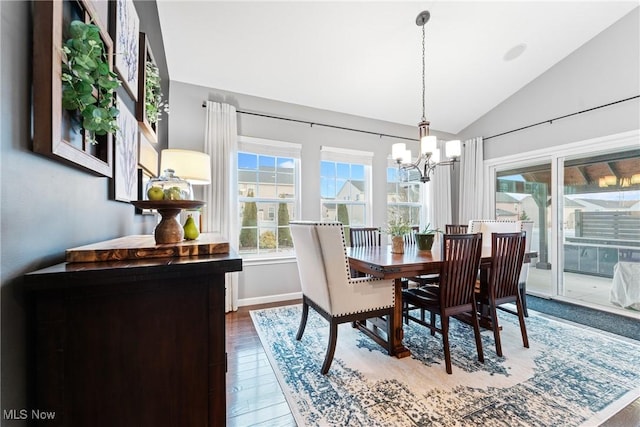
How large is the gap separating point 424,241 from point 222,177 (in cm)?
245

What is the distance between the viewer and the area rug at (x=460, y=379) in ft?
5.33

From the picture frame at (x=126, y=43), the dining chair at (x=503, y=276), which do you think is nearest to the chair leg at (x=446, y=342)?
the dining chair at (x=503, y=276)

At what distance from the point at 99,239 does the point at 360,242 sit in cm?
255

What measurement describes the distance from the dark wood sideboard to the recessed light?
448cm

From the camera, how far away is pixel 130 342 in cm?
82

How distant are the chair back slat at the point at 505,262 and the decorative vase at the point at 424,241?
58cm

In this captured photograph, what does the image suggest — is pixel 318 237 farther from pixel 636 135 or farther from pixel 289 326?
pixel 636 135

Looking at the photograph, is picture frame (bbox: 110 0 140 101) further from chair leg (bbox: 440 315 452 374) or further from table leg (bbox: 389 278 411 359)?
chair leg (bbox: 440 315 452 374)

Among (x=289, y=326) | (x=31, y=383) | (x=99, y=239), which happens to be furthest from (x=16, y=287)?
(x=289, y=326)

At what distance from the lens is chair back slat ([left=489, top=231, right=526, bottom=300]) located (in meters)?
2.33

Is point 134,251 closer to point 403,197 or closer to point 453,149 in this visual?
point 453,149

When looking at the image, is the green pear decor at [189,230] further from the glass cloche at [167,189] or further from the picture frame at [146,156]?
the picture frame at [146,156]

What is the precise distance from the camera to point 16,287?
27.5 inches

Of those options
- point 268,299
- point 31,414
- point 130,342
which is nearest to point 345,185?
point 268,299
